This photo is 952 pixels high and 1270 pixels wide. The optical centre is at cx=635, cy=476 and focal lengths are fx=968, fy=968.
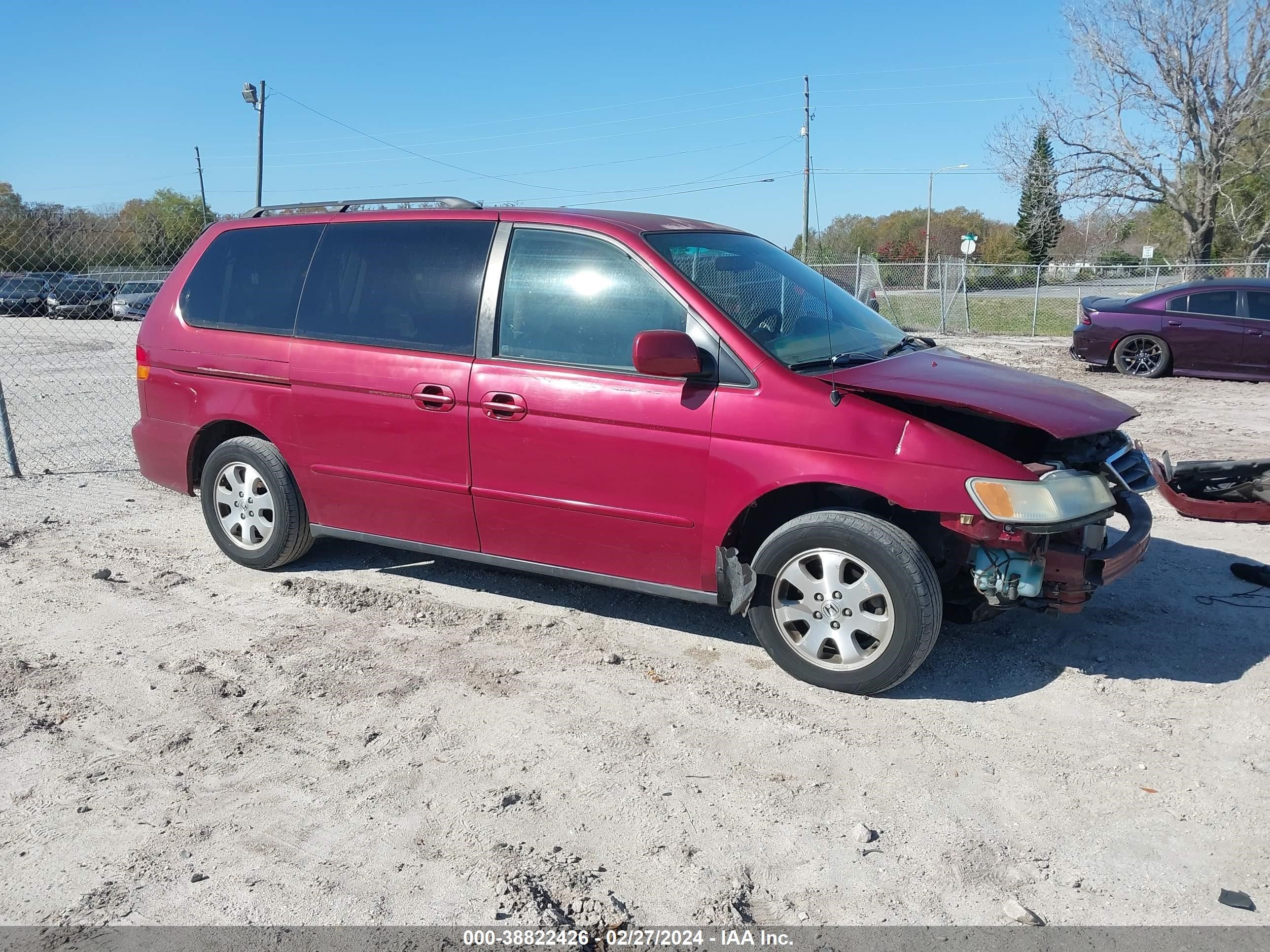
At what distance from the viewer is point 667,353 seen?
389 cm

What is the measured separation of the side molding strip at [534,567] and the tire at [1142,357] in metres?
12.3

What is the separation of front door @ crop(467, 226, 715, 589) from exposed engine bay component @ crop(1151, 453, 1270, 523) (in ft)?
10.7

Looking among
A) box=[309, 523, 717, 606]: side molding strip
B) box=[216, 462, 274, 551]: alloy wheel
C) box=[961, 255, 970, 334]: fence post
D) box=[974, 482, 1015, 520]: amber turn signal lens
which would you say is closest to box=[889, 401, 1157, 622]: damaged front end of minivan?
box=[974, 482, 1015, 520]: amber turn signal lens

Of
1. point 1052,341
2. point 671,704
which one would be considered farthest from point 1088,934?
point 1052,341

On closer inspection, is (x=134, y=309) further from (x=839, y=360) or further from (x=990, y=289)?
(x=839, y=360)

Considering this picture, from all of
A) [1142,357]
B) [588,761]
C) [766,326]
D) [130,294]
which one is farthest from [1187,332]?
[130,294]

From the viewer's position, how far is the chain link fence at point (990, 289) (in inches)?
933

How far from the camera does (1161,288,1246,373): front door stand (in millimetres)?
13617

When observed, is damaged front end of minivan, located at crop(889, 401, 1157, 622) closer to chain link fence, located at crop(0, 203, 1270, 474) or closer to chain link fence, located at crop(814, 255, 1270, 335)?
chain link fence, located at crop(0, 203, 1270, 474)

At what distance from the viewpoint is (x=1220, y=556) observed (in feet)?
18.8

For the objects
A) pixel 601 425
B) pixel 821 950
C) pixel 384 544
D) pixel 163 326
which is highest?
pixel 163 326

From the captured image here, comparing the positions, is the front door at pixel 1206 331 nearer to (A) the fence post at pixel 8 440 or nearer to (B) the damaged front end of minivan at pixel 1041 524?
(B) the damaged front end of minivan at pixel 1041 524

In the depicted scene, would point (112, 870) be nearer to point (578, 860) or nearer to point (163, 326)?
Result: point (578, 860)

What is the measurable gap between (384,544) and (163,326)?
200cm
